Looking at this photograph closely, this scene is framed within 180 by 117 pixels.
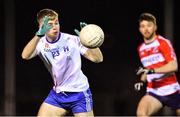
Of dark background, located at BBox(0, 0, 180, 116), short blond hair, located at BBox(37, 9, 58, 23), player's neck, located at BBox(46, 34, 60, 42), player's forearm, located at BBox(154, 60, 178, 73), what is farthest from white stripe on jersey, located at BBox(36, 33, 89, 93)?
dark background, located at BBox(0, 0, 180, 116)

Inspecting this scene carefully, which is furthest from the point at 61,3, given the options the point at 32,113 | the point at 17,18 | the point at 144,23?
the point at 144,23

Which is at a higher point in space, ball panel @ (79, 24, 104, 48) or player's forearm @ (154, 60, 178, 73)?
ball panel @ (79, 24, 104, 48)

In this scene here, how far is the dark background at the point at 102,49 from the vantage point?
1288 cm

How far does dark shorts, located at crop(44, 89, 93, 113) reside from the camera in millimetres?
8156

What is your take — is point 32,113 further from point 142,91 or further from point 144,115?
point 144,115

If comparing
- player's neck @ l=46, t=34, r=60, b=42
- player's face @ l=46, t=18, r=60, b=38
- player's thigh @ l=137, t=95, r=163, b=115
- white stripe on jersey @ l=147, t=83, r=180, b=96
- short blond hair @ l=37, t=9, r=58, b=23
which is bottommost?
player's thigh @ l=137, t=95, r=163, b=115

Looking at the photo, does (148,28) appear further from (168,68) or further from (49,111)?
(49,111)

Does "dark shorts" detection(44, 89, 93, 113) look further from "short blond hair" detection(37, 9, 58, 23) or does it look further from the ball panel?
"short blond hair" detection(37, 9, 58, 23)

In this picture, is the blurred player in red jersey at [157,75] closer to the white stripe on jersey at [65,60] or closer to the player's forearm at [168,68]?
the player's forearm at [168,68]

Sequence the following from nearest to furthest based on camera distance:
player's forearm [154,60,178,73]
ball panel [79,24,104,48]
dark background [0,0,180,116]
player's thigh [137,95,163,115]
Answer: ball panel [79,24,104,48]
player's forearm [154,60,178,73]
player's thigh [137,95,163,115]
dark background [0,0,180,116]

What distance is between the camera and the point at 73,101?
26.8 feet

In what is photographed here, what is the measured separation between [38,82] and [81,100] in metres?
4.94

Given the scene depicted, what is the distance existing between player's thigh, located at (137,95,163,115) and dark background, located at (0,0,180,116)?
3417 millimetres

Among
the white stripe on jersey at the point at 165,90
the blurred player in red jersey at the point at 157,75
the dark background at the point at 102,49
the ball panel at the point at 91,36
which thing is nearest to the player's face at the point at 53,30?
the ball panel at the point at 91,36
